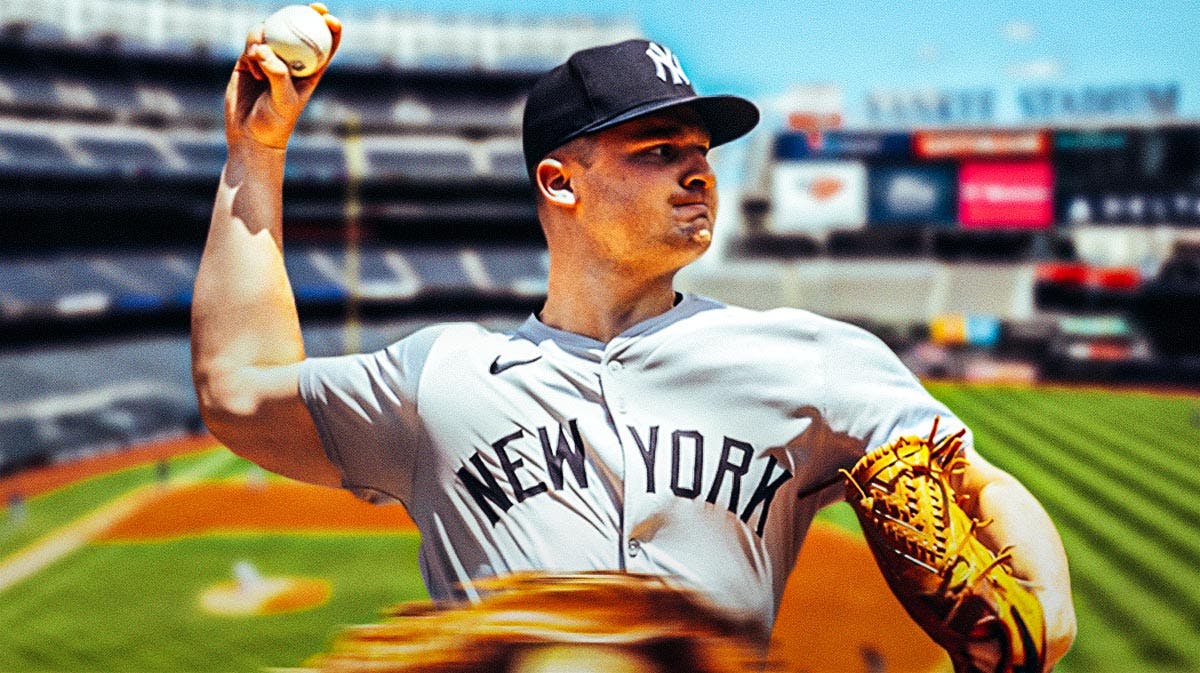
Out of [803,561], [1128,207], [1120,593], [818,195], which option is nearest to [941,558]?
[1120,593]

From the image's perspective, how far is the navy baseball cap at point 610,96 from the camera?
4.17ft

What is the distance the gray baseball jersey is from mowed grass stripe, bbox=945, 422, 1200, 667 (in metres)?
5.47

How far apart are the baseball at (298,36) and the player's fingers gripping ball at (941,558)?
0.96 m

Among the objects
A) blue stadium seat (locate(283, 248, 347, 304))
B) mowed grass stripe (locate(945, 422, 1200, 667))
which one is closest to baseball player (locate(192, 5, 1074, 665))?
mowed grass stripe (locate(945, 422, 1200, 667))

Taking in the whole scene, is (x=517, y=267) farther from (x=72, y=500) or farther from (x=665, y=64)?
(x=665, y=64)

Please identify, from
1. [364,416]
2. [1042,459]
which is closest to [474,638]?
[364,416]

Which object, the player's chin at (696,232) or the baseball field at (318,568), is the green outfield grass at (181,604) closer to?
the baseball field at (318,568)

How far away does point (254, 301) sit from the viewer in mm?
1335

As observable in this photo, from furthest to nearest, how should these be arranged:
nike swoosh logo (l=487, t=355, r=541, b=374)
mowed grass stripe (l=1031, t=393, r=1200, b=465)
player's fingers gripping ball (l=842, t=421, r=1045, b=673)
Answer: mowed grass stripe (l=1031, t=393, r=1200, b=465) → nike swoosh logo (l=487, t=355, r=541, b=374) → player's fingers gripping ball (l=842, t=421, r=1045, b=673)

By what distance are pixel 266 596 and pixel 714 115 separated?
899 centimetres

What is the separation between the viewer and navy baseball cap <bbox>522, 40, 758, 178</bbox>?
127 centimetres

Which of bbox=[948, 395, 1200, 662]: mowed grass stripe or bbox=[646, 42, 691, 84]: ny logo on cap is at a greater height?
bbox=[646, 42, 691, 84]: ny logo on cap

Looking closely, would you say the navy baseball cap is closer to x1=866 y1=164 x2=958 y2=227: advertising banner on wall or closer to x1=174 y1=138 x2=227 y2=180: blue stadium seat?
x1=174 y1=138 x2=227 y2=180: blue stadium seat

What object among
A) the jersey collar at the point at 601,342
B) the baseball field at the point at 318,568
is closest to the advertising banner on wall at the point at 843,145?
the baseball field at the point at 318,568
